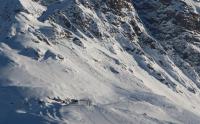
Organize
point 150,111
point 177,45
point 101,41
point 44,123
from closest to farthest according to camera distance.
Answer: point 44,123
point 150,111
point 101,41
point 177,45

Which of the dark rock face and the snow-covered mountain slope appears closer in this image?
the snow-covered mountain slope

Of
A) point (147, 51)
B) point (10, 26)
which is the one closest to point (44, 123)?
point (10, 26)

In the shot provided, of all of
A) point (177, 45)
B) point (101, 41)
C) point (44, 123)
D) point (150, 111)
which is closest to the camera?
point (44, 123)

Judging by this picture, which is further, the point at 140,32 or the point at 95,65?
the point at 140,32

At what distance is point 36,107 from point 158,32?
186ft

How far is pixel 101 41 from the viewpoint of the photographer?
177 m

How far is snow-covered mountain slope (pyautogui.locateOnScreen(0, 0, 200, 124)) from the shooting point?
150 metres

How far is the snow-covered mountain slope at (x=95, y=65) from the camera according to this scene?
150m

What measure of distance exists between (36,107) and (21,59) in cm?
1586

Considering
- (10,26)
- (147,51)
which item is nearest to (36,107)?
(10,26)

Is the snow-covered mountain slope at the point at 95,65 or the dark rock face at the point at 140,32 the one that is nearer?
the snow-covered mountain slope at the point at 95,65

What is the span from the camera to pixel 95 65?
544ft

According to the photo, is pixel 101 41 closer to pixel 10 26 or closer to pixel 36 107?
pixel 10 26

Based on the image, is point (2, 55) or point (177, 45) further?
point (177, 45)
